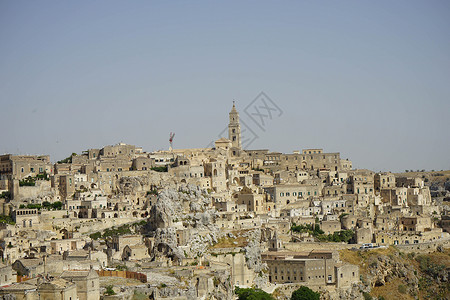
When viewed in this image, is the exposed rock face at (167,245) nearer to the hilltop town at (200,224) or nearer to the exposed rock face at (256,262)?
the hilltop town at (200,224)

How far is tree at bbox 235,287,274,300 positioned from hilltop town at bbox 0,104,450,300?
38.0 inches

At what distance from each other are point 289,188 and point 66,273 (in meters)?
34.6

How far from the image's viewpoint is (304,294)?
5753 cm

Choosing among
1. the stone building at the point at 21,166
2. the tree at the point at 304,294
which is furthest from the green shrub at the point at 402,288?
the stone building at the point at 21,166

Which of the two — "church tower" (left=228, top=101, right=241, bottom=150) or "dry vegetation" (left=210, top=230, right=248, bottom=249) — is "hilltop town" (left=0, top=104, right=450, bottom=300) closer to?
"dry vegetation" (left=210, top=230, right=248, bottom=249)

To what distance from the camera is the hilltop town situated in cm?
5122

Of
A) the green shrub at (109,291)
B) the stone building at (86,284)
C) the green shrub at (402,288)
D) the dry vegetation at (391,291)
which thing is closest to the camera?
the stone building at (86,284)

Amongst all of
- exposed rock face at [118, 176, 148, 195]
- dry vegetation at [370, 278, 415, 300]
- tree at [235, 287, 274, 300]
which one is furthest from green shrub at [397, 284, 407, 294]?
exposed rock face at [118, 176, 148, 195]

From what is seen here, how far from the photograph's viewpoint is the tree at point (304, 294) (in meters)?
57.2

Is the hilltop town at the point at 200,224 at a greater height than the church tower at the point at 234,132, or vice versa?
the church tower at the point at 234,132

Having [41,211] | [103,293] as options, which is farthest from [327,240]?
[103,293]

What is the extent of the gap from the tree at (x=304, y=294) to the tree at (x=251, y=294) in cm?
235

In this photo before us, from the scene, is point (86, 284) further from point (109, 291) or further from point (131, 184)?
point (131, 184)

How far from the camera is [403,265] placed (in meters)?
69.2
